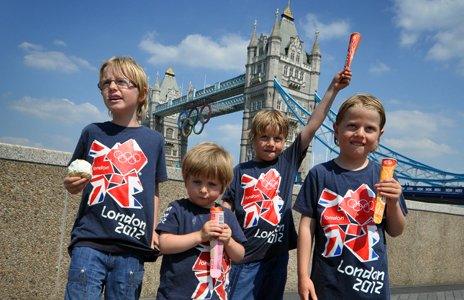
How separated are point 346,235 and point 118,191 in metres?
1.06

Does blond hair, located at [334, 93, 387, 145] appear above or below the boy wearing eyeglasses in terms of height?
above

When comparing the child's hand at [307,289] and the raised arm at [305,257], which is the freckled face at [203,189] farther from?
the child's hand at [307,289]

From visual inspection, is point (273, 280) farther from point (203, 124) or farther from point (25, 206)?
point (203, 124)

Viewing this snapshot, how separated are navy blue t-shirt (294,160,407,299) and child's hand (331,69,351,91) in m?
0.45

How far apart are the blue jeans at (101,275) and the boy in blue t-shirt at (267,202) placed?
0.59m

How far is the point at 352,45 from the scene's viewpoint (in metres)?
1.98

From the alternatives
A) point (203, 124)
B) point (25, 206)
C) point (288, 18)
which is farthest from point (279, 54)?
point (25, 206)

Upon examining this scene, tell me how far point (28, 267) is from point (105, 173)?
158 cm

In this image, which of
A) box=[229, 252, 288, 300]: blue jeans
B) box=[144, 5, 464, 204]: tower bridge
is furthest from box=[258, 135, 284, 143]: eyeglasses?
box=[144, 5, 464, 204]: tower bridge

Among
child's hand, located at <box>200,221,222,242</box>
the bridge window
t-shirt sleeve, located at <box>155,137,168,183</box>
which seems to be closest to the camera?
child's hand, located at <box>200,221,222,242</box>

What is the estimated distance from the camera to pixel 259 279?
7.25 feet

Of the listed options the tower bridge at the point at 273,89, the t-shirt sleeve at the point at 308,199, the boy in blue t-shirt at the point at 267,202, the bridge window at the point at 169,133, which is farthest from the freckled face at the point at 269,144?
the bridge window at the point at 169,133

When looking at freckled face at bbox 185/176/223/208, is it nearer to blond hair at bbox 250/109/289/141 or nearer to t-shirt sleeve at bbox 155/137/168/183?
t-shirt sleeve at bbox 155/137/168/183

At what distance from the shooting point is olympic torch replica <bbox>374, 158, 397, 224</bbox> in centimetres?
172
